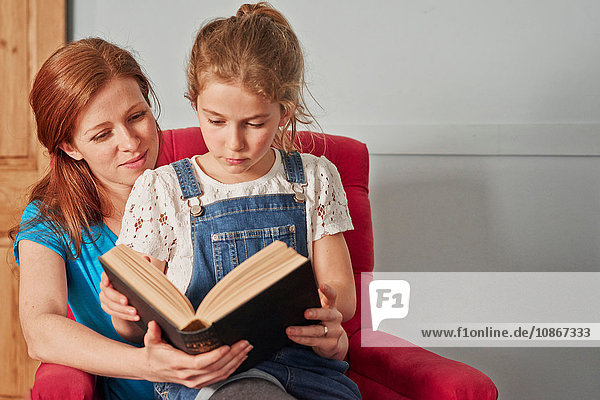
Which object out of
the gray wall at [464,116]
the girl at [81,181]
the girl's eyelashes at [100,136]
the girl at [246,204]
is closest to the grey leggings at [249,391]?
the girl at [246,204]

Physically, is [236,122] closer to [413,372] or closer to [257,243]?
[257,243]

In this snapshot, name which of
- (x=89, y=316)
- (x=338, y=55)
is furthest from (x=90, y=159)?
(x=338, y=55)

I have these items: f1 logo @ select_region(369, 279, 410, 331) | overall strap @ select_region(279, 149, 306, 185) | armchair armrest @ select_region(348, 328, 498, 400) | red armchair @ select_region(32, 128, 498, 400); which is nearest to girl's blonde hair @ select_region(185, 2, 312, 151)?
overall strap @ select_region(279, 149, 306, 185)

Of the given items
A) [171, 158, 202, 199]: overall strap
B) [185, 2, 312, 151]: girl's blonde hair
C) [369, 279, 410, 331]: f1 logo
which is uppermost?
[185, 2, 312, 151]: girl's blonde hair

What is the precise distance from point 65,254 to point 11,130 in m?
1.14

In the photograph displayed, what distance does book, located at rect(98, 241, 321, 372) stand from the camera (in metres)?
0.78

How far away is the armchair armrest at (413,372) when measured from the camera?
105 cm

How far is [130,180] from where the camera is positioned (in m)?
1.22

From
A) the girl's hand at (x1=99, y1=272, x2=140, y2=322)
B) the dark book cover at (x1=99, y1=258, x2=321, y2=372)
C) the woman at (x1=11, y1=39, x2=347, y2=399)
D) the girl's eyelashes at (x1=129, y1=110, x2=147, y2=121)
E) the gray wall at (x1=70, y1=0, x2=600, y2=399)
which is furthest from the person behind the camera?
the gray wall at (x1=70, y1=0, x2=600, y2=399)

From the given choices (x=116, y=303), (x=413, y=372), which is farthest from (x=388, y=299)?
(x=116, y=303)

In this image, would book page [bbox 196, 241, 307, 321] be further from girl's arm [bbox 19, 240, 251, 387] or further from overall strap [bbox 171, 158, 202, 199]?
overall strap [bbox 171, 158, 202, 199]

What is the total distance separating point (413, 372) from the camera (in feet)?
3.82

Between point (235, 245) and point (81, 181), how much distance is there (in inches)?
17.3

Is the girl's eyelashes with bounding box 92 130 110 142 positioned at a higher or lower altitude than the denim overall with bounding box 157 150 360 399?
higher
